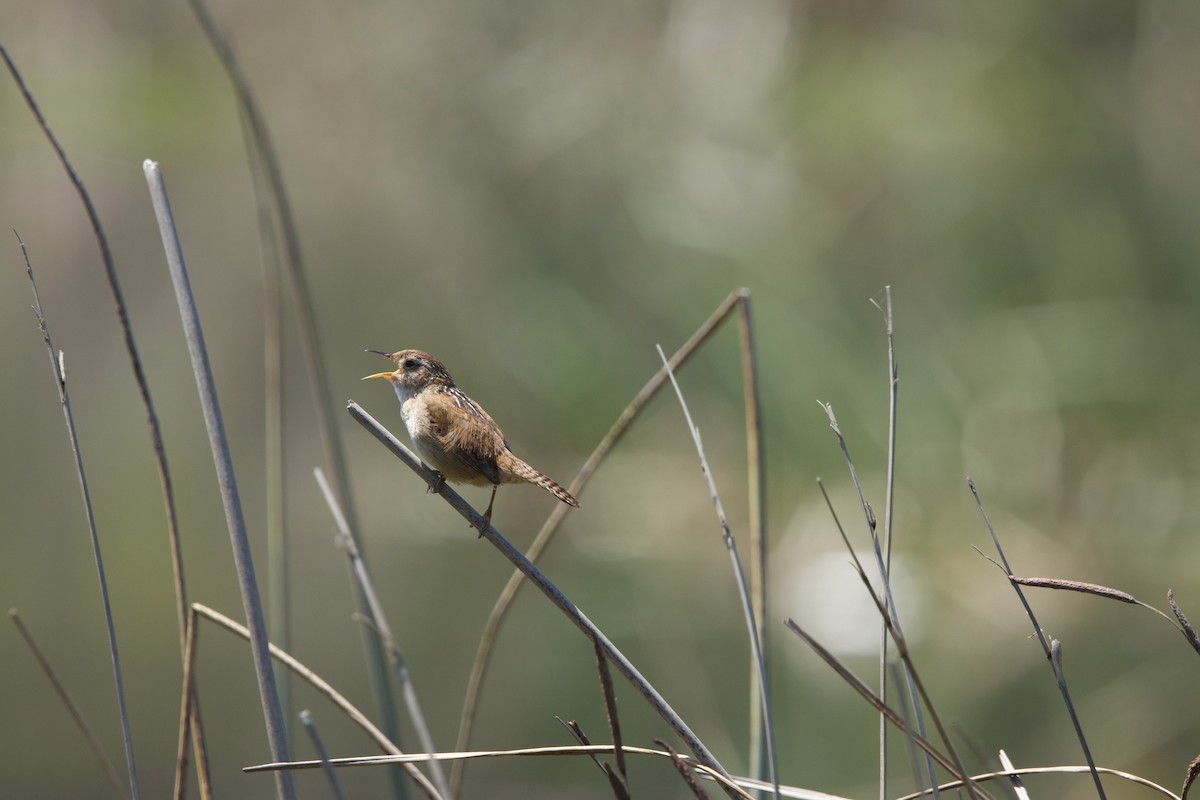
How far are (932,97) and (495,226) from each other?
337 cm

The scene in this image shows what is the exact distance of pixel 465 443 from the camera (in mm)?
2744

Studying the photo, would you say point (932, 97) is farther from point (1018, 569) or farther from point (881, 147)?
point (1018, 569)

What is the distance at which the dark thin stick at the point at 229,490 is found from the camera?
203 cm

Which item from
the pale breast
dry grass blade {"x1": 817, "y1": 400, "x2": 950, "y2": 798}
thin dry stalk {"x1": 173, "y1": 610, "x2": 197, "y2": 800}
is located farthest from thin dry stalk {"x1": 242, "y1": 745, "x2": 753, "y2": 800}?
the pale breast

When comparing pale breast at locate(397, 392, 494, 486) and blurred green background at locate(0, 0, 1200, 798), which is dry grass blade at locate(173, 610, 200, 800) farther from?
blurred green background at locate(0, 0, 1200, 798)

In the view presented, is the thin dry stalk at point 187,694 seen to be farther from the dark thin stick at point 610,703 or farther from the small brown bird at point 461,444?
the dark thin stick at point 610,703

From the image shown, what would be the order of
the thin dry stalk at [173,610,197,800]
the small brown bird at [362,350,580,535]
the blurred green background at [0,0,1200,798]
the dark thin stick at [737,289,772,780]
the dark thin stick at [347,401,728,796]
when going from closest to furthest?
the dark thin stick at [347,401,728,796] → the thin dry stalk at [173,610,197,800] → the dark thin stick at [737,289,772,780] → the small brown bird at [362,350,580,535] → the blurred green background at [0,0,1200,798]

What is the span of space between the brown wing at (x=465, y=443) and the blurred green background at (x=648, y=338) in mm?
2930

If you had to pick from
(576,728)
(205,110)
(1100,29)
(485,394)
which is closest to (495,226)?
(485,394)

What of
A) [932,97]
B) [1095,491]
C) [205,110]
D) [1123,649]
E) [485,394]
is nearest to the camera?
[1123,649]

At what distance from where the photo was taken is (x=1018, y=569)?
6.66 m

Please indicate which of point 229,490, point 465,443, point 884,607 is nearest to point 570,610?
point 884,607

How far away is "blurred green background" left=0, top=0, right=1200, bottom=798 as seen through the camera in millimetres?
6578

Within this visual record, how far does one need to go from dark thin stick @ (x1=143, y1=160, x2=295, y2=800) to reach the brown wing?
2.40 feet
